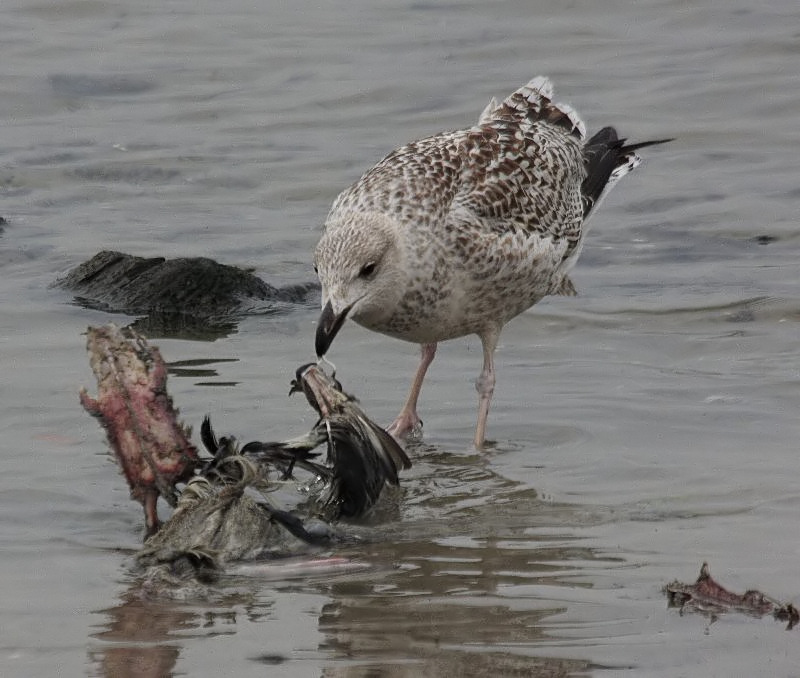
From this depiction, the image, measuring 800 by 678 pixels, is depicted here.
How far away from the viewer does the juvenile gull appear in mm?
6730

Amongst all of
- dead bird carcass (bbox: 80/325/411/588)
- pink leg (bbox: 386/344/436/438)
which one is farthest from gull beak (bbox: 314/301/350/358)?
pink leg (bbox: 386/344/436/438)

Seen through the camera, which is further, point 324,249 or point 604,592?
point 324,249

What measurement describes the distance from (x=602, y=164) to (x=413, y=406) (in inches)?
89.9

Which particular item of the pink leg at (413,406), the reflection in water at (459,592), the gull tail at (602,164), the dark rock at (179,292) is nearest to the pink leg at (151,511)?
the reflection in water at (459,592)

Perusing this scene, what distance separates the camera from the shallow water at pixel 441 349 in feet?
15.4

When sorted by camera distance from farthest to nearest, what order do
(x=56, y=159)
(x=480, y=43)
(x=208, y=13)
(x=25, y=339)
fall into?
(x=208, y=13) < (x=480, y=43) < (x=56, y=159) < (x=25, y=339)

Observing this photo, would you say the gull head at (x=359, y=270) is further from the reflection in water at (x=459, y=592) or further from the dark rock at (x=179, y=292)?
the dark rock at (x=179, y=292)

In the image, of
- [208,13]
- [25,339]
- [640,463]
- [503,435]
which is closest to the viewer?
[640,463]

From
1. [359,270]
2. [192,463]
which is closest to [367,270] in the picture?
[359,270]

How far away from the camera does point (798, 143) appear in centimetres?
1272

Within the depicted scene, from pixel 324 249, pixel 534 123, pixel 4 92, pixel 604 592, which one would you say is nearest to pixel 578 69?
pixel 4 92

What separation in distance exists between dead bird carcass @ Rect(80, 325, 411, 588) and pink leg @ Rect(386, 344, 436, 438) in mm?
1064

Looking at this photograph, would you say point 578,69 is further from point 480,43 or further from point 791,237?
point 791,237

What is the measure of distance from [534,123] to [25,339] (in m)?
2.90
